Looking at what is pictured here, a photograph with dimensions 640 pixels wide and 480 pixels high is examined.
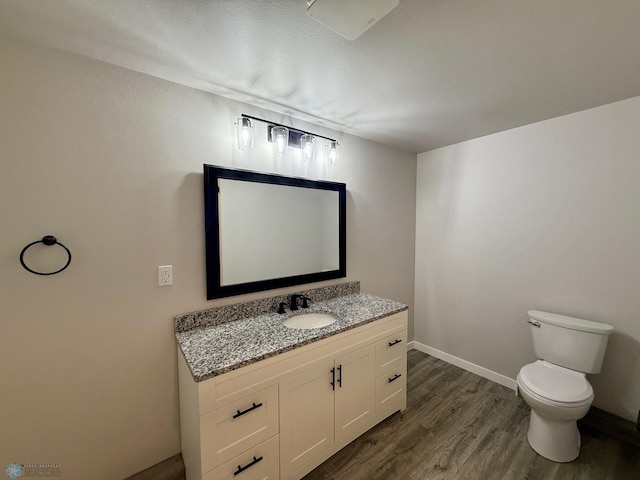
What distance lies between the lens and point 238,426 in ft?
4.02

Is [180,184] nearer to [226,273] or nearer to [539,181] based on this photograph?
[226,273]

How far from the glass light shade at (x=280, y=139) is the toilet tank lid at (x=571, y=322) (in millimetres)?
2285

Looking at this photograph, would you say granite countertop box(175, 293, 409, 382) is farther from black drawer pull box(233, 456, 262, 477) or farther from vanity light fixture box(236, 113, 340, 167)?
vanity light fixture box(236, 113, 340, 167)

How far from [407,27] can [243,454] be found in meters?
2.08

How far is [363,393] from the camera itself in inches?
68.7

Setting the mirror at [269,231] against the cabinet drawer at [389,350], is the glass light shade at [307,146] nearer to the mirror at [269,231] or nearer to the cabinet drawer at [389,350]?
the mirror at [269,231]

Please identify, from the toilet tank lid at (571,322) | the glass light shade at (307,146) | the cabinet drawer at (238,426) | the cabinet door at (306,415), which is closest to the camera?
the cabinet drawer at (238,426)

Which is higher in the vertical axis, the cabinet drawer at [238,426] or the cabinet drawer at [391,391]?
the cabinet drawer at [238,426]

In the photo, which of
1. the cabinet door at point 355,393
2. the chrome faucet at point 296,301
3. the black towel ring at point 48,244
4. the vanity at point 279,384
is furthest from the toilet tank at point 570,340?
the black towel ring at point 48,244

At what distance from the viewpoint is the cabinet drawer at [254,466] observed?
1.19m

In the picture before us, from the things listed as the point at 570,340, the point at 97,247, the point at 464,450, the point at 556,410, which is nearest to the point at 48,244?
the point at 97,247

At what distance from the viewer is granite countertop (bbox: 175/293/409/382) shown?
3.96 feet

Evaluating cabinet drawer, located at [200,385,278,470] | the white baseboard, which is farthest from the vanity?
the white baseboard

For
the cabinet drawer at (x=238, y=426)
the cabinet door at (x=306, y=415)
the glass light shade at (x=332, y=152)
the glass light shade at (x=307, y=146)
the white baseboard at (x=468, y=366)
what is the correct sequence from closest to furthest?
the cabinet drawer at (x=238, y=426) < the cabinet door at (x=306, y=415) < the glass light shade at (x=307, y=146) < the glass light shade at (x=332, y=152) < the white baseboard at (x=468, y=366)
